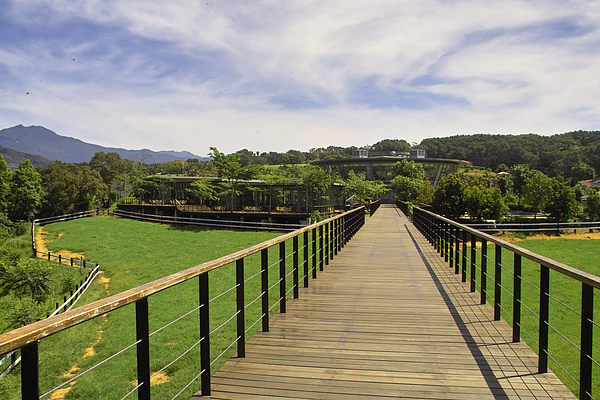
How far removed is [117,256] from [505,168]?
364ft

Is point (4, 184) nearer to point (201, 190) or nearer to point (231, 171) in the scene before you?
point (201, 190)

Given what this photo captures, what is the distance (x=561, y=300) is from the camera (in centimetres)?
1296

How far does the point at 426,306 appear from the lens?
192 inches

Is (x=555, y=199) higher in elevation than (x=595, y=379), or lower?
higher

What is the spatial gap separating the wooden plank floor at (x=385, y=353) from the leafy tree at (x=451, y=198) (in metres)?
24.9

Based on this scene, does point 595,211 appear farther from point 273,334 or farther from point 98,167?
point 98,167

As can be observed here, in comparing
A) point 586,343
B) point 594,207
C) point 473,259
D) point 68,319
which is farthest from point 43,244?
point 594,207

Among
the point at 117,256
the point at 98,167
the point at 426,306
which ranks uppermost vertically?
the point at 98,167

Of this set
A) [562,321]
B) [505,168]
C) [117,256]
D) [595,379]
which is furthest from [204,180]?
[505,168]

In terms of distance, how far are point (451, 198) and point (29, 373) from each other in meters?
30.3

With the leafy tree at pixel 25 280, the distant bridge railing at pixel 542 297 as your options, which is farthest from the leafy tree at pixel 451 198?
the leafy tree at pixel 25 280

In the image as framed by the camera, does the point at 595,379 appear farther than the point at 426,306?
Yes

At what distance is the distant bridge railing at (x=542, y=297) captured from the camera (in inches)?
93.7

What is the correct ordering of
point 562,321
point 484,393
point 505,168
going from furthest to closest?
point 505,168, point 562,321, point 484,393
